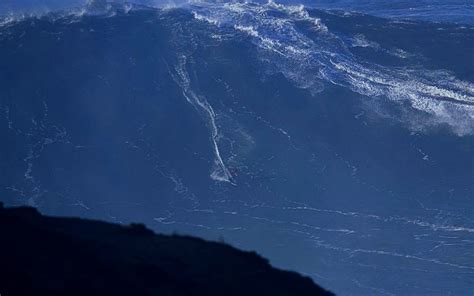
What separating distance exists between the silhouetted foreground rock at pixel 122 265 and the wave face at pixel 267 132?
46.8ft

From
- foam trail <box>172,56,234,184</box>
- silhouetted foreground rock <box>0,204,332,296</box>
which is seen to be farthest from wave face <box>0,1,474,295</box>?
silhouetted foreground rock <box>0,204,332,296</box>

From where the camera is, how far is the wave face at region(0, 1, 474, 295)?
28.0 meters

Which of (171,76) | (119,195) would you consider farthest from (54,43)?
(119,195)

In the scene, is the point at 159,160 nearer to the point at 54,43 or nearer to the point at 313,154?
the point at 313,154

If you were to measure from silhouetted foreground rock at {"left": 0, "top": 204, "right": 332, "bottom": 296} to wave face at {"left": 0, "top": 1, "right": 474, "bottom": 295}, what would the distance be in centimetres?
1427

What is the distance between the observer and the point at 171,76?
3812 cm

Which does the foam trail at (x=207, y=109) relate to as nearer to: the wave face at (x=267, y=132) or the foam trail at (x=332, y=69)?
the wave face at (x=267, y=132)

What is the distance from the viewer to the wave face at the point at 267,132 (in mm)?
28031

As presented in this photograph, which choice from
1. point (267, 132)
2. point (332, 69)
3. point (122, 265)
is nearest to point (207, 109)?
point (267, 132)

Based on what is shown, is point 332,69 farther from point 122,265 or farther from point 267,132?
point 122,265

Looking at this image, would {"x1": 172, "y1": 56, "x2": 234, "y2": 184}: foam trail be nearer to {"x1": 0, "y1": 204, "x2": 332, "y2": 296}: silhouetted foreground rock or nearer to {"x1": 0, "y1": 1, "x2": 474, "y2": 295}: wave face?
{"x1": 0, "y1": 1, "x2": 474, "y2": 295}: wave face

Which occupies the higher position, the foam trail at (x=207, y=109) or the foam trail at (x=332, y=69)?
the foam trail at (x=332, y=69)

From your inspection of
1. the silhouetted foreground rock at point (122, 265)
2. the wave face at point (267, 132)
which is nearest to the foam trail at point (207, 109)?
the wave face at point (267, 132)

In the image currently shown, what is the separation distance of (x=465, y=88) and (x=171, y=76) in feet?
51.3
